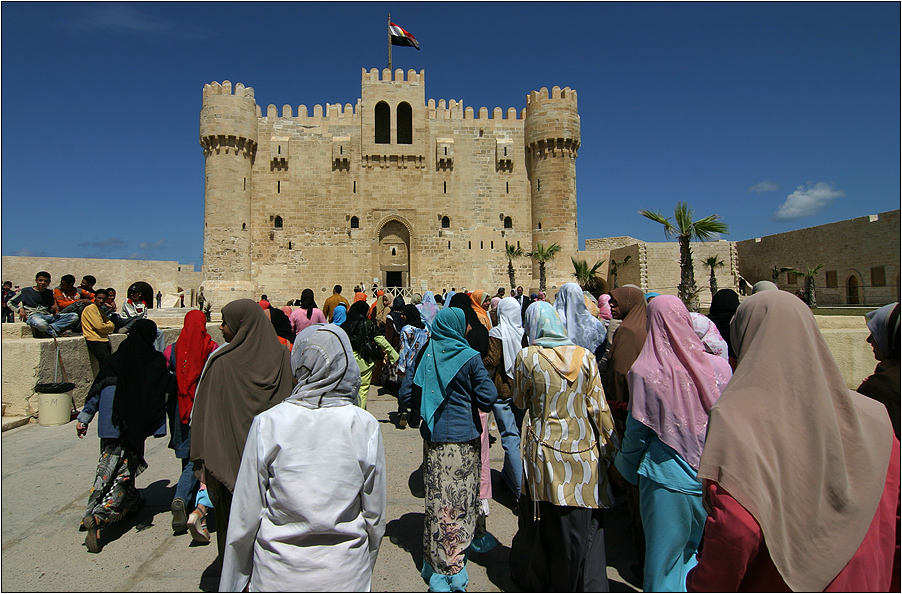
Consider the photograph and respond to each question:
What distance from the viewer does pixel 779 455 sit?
136cm

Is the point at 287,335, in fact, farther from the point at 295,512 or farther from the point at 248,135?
the point at 248,135

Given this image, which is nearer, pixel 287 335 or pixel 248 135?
pixel 287 335

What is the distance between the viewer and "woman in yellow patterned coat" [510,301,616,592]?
8.02ft

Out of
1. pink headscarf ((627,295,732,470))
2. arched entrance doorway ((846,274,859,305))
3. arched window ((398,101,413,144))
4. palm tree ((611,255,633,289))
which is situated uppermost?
arched window ((398,101,413,144))

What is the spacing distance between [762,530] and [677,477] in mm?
834

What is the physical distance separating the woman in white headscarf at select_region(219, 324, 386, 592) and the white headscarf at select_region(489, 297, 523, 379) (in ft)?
7.45

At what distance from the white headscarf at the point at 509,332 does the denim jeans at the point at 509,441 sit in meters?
0.32

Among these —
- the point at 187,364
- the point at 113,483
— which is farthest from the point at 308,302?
the point at 113,483

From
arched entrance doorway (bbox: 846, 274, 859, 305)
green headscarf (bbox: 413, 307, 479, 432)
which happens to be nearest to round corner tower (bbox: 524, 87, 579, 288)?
arched entrance doorway (bbox: 846, 274, 859, 305)

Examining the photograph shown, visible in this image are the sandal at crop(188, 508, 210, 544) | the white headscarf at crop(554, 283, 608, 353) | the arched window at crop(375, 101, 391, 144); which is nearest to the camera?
the sandal at crop(188, 508, 210, 544)

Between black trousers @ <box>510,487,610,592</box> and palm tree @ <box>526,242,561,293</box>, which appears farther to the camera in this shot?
palm tree @ <box>526,242,561,293</box>

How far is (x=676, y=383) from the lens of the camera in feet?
7.06

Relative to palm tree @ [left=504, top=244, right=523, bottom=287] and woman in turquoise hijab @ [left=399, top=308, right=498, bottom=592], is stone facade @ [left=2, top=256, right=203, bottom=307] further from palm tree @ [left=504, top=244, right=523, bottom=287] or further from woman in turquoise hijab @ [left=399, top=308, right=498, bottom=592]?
woman in turquoise hijab @ [left=399, top=308, right=498, bottom=592]

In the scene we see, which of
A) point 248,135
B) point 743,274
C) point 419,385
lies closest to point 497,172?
point 248,135
